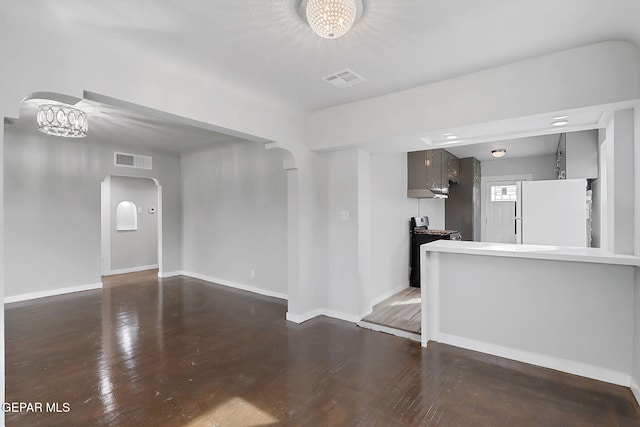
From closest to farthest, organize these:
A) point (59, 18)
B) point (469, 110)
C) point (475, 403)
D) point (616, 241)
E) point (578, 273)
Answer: point (59, 18)
point (475, 403)
point (616, 241)
point (578, 273)
point (469, 110)

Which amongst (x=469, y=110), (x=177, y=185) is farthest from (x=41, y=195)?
(x=469, y=110)

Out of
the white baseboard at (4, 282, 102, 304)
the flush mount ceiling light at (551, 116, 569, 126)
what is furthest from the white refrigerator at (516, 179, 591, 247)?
the white baseboard at (4, 282, 102, 304)

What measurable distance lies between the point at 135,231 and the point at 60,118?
4.62 metres

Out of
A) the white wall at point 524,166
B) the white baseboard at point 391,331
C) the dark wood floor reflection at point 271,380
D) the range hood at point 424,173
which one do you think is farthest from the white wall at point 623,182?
the white wall at point 524,166

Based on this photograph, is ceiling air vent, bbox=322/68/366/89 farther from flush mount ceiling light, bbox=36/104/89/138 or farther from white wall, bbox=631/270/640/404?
flush mount ceiling light, bbox=36/104/89/138

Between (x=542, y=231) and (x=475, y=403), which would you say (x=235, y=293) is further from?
(x=542, y=231)

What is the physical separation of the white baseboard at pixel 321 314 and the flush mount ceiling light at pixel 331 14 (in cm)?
316

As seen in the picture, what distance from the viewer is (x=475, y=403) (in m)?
2.27

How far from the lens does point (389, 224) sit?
199 inches

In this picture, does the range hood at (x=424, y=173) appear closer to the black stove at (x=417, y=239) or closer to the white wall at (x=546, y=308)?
the black stove at (x=417, y=239)

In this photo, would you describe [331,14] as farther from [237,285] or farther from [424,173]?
[237,285]

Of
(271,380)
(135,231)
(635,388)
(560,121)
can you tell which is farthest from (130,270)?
(635,388)

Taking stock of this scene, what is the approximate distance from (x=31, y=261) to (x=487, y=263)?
6.52 m

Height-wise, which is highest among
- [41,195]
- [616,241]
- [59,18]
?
[59,18]
